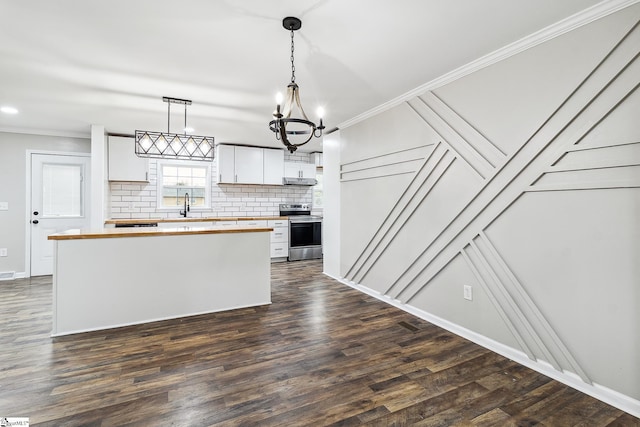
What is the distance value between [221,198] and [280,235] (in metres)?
1.41

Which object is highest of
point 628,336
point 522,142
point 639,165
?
point 522,142

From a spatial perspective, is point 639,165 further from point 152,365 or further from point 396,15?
point 152,365

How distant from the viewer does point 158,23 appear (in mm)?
2096

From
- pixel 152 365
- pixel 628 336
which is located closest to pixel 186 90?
pixel 152 365

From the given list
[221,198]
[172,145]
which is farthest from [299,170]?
[172,145]

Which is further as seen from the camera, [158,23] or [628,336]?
[158,23]

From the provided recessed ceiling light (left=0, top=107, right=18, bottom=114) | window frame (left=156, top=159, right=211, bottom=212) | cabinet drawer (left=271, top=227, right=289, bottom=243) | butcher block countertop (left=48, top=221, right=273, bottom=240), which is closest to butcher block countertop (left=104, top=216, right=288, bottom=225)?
cabinet drawer (left=271, top=227, right=289, bottom=243)

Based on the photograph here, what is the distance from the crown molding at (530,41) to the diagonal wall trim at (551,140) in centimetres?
21

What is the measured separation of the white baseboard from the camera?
1.81 metres

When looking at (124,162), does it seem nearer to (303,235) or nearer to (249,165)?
(249,165)

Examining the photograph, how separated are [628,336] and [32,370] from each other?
3850mm

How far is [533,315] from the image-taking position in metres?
2.23

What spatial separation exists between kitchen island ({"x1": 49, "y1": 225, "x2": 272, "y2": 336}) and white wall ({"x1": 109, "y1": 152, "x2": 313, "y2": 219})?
8.40 ft

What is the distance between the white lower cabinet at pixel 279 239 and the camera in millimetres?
6168
